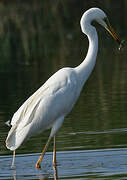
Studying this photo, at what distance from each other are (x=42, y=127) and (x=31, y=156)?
599 millimetres

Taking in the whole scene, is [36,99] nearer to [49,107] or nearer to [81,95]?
[49,107]

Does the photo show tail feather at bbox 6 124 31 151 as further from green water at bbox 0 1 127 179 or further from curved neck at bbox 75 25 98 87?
curved neck at bbox 75 25 98 87

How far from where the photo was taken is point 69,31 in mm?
26297

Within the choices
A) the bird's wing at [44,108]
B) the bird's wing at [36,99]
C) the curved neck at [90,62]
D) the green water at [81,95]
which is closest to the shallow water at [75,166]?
the green water at [81,95]

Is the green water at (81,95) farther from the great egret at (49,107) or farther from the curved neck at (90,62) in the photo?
the curved neck at (90,62)

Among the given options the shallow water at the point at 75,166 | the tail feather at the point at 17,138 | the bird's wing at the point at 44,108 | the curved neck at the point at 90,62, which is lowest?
the shallow water at the point at 75,166

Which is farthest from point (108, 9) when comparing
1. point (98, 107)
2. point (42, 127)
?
point (42, 127)

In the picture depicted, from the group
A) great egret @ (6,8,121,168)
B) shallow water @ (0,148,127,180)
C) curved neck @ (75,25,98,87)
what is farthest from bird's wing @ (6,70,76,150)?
shallow water @ (0,148,127,180)

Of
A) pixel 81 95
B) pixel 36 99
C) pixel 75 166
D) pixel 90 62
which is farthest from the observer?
pixel 81 95

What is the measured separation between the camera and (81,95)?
48.3ft

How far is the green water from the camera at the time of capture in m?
9.59

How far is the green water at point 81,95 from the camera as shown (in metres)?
9.59

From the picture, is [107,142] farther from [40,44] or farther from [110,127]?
[40,44]

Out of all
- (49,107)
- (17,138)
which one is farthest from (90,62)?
(17,138)
